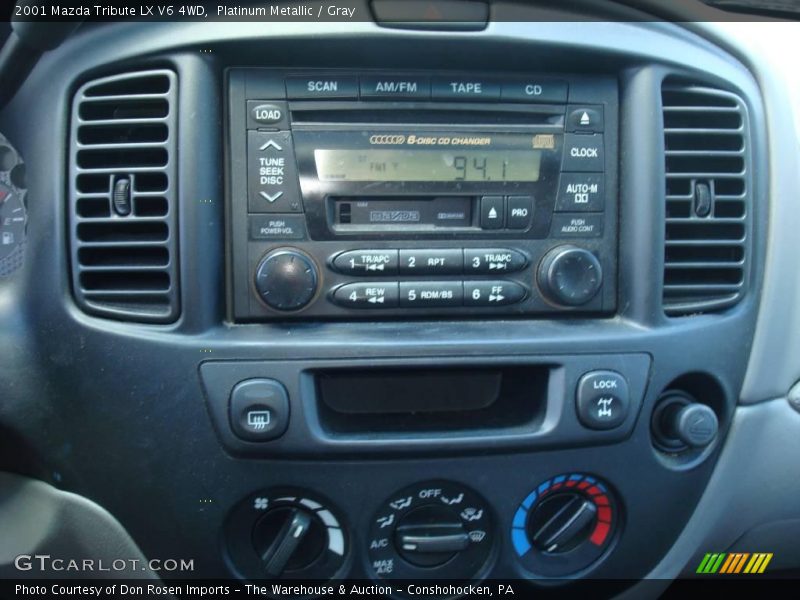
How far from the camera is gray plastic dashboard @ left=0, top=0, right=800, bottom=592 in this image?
1.27 meters

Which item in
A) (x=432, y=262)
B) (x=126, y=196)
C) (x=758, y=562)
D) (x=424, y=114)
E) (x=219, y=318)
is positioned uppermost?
(x=424, y=114)

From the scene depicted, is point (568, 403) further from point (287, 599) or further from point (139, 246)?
point (139, 246)

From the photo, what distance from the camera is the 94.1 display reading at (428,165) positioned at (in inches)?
51.4

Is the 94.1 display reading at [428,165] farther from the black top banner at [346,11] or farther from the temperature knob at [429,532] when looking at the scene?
the temperature knob at [429,532]

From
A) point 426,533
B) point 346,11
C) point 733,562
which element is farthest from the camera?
point 733,562

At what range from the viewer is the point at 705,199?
142 cm

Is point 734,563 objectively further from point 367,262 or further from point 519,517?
point 367,262

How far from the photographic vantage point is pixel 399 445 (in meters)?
1.30

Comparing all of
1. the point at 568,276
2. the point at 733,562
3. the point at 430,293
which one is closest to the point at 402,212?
the point at 430,293

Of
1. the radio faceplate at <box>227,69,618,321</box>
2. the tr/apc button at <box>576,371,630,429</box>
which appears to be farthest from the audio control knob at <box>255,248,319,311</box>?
the tr/apc button at <box>576,371,630,429</box>

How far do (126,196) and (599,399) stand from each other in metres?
0.96

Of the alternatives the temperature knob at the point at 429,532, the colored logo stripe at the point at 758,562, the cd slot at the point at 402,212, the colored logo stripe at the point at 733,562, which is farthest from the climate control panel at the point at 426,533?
the cd slot at the point at 402,212

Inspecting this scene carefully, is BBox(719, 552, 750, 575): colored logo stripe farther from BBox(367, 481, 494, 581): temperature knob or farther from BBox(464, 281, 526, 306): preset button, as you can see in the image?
BBox(464, 281, 526, 306): preset button

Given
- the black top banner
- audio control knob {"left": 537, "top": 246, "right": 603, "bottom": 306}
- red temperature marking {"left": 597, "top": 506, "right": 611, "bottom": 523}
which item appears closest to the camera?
the black top banner
